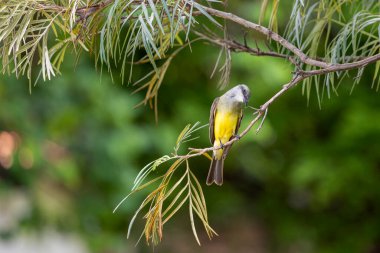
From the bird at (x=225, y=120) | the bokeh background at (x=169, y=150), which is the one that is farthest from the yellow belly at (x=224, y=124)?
the bokeh background at (x=169, y=150)

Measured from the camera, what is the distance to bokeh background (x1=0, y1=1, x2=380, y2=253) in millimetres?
3613

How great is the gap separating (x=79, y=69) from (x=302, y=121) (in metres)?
1.21

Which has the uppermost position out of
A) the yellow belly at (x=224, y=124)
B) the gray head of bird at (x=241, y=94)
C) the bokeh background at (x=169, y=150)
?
the gray head of bird at (x=241, y=94)

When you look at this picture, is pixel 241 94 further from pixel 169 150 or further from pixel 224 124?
pixel 169 150

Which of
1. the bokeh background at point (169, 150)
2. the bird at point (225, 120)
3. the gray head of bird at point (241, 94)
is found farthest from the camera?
the bokeh background at point (169, 150)

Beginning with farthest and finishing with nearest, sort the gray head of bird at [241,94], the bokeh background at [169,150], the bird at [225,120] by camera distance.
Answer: the bokeh background at [169,150], the bird at [225,120], the gray head of bird at [241,94]

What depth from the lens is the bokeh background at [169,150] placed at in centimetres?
361

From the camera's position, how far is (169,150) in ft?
11.7

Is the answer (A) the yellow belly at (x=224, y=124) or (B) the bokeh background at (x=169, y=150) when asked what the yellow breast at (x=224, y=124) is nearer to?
(A) the yellow belly at (x=224, y=124)

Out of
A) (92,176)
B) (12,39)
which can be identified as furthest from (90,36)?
(92,176)

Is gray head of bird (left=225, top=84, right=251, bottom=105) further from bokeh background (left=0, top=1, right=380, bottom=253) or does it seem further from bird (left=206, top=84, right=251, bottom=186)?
bokeh background (left=0, top=1, right=380, bottom=253)

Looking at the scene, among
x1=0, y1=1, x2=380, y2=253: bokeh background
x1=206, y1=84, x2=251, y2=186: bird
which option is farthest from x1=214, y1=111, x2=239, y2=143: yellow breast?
x1=0, y1=1, x2=380, y2=253: bokeh background

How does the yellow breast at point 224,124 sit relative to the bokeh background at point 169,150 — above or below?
above

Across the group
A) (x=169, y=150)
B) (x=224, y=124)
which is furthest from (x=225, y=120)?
(x=169, y=150)
